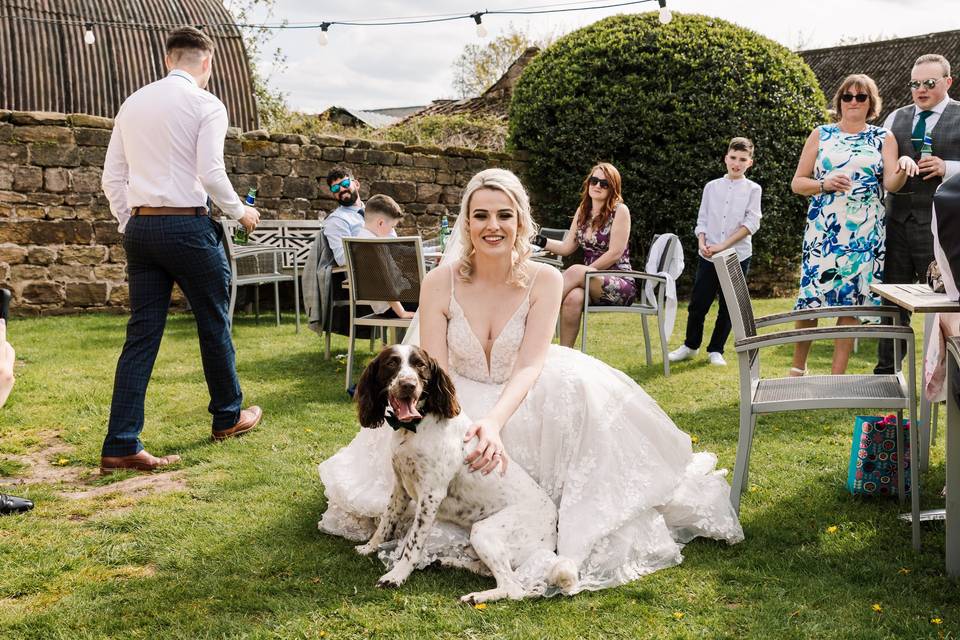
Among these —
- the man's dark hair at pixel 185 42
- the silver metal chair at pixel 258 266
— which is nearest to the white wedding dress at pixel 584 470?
the man's dark hair at pixel 185 42

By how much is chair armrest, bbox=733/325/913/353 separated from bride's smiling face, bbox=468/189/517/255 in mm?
1062

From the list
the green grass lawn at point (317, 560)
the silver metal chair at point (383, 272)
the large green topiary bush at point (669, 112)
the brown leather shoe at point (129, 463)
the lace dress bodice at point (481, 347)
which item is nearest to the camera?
the green grass lawn at point (317, 560)

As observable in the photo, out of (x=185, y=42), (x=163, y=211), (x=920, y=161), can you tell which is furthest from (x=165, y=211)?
(x=920, y=161)

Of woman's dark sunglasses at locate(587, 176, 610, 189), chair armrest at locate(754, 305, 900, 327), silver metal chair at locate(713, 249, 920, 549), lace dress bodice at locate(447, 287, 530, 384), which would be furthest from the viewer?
woman's dark sunglasses at locate(587, 176, 610, 189)

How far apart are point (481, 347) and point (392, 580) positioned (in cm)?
102

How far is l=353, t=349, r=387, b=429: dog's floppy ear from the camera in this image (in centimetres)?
290

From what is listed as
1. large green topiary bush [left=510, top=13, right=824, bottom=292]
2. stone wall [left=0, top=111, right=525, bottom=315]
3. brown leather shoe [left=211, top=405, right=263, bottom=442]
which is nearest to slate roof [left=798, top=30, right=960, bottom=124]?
large green topiary bush [left=510, top=13, right=824, bottom=292]

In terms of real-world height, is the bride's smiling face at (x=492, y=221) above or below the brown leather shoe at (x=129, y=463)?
above

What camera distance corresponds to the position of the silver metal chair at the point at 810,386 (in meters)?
3.31

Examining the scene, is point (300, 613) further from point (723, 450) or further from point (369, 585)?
point (723, 450)

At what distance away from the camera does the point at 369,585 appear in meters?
3.02

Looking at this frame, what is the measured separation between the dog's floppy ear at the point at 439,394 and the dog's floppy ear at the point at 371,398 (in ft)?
0.51

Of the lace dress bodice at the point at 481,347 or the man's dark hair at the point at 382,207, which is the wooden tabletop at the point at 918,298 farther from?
the man's dark hair at the point at 382,207

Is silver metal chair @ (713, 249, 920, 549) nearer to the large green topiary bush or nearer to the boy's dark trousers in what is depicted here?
the boy's dark trousers
